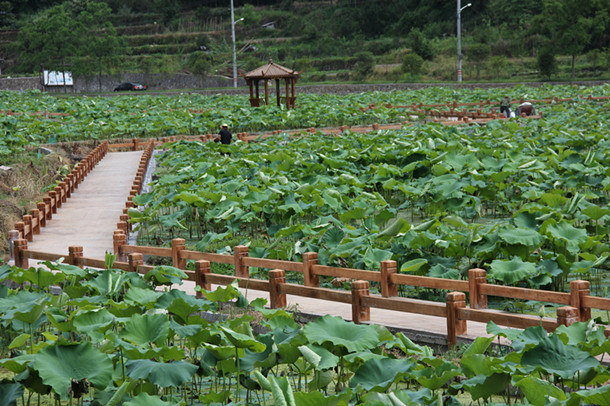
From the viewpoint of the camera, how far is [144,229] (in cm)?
1189

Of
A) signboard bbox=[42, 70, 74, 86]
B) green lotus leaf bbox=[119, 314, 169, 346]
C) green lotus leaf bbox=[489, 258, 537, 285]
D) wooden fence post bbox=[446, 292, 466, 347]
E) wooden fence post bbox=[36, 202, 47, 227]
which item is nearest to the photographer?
green lotus leaf bbox=[119, 314, 169, 346]

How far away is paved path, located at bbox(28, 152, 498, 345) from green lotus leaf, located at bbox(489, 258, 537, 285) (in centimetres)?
46

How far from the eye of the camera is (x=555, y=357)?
4047 millimetres

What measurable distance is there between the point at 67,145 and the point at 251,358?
17879mm

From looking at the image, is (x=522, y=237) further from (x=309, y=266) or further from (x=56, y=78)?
(x=56, y=78)

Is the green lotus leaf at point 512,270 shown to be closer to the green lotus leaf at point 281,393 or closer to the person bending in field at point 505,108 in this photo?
the green lotus leaf at point 281,393

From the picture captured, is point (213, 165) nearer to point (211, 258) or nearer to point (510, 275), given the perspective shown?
point (211, 258)

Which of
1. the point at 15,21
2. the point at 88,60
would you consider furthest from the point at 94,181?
the point at 15,21

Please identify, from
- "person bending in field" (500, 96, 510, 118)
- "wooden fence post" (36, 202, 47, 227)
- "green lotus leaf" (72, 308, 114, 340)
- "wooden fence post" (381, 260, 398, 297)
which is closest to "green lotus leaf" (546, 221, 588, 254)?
"wooden fence post" (381, 260, 398, 297)

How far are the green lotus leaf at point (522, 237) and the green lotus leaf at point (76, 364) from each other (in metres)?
4.06

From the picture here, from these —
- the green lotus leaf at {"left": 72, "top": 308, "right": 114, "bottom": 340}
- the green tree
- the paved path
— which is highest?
the green tree

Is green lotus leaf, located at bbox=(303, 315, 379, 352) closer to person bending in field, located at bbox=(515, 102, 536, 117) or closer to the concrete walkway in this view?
the concrete walkway

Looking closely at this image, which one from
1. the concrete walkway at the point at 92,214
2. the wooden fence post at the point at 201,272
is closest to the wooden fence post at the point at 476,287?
the wooden fence post at the point at 201,272

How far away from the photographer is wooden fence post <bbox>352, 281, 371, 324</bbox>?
637 cm
